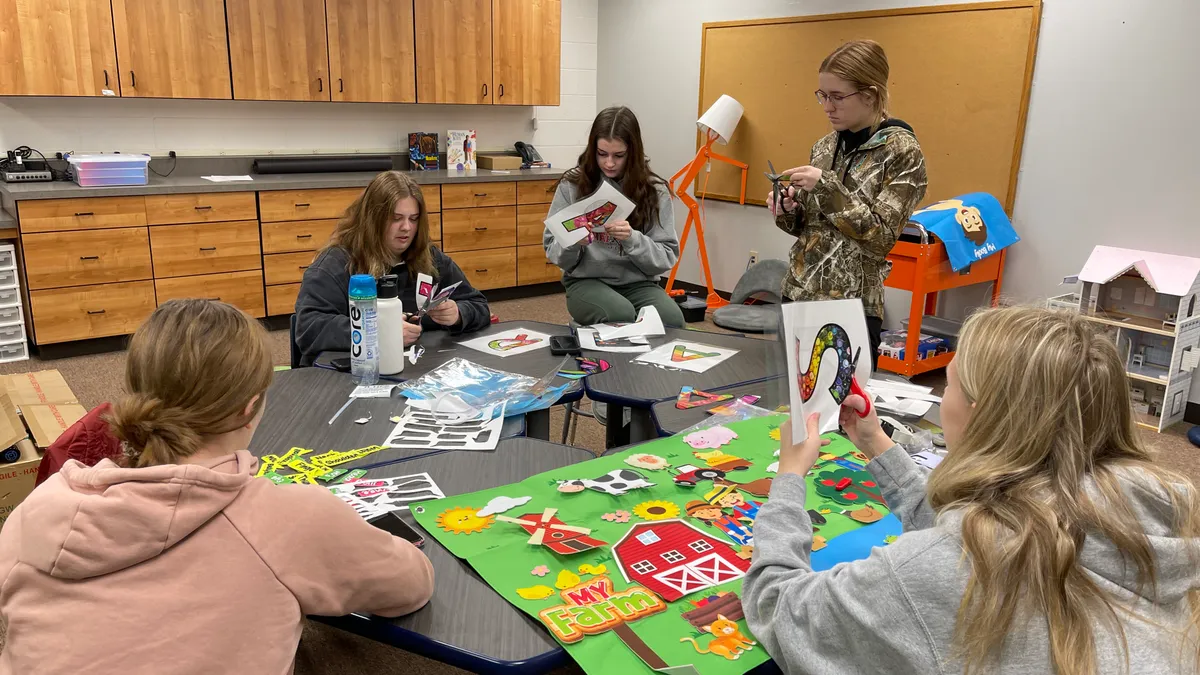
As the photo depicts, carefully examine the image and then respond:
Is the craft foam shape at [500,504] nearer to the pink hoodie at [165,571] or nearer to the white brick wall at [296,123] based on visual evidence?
the pink hoodie at [165,571]

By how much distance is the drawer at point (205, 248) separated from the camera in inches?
169

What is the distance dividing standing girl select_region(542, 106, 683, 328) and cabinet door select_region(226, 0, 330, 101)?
92.5 inches

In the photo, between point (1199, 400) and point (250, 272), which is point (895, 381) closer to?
point (1199, 400)

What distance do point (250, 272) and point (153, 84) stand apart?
1.04 m

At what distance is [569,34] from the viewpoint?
6.08 metres

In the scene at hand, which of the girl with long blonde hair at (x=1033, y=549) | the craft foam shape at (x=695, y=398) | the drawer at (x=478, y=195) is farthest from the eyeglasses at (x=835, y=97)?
the drawer at (x=478, y=195)

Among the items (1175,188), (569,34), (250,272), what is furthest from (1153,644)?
(569,34)

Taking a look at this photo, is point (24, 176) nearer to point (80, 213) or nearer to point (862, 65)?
point (80, 213)

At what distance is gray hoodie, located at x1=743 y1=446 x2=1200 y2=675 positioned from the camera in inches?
34.2

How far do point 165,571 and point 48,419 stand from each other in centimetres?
171

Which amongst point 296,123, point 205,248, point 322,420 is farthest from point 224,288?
point 322,420

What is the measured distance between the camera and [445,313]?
2.47 metres

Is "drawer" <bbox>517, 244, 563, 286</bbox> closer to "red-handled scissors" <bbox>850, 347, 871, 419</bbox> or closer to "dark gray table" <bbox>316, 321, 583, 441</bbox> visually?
"dark gray table" <bbox>316, 321, 583, 441</bbox>

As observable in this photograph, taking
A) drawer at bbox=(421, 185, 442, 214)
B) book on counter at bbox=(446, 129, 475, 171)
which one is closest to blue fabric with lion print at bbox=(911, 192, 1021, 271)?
drawer at bbox=(421, 185, 442, 214)
